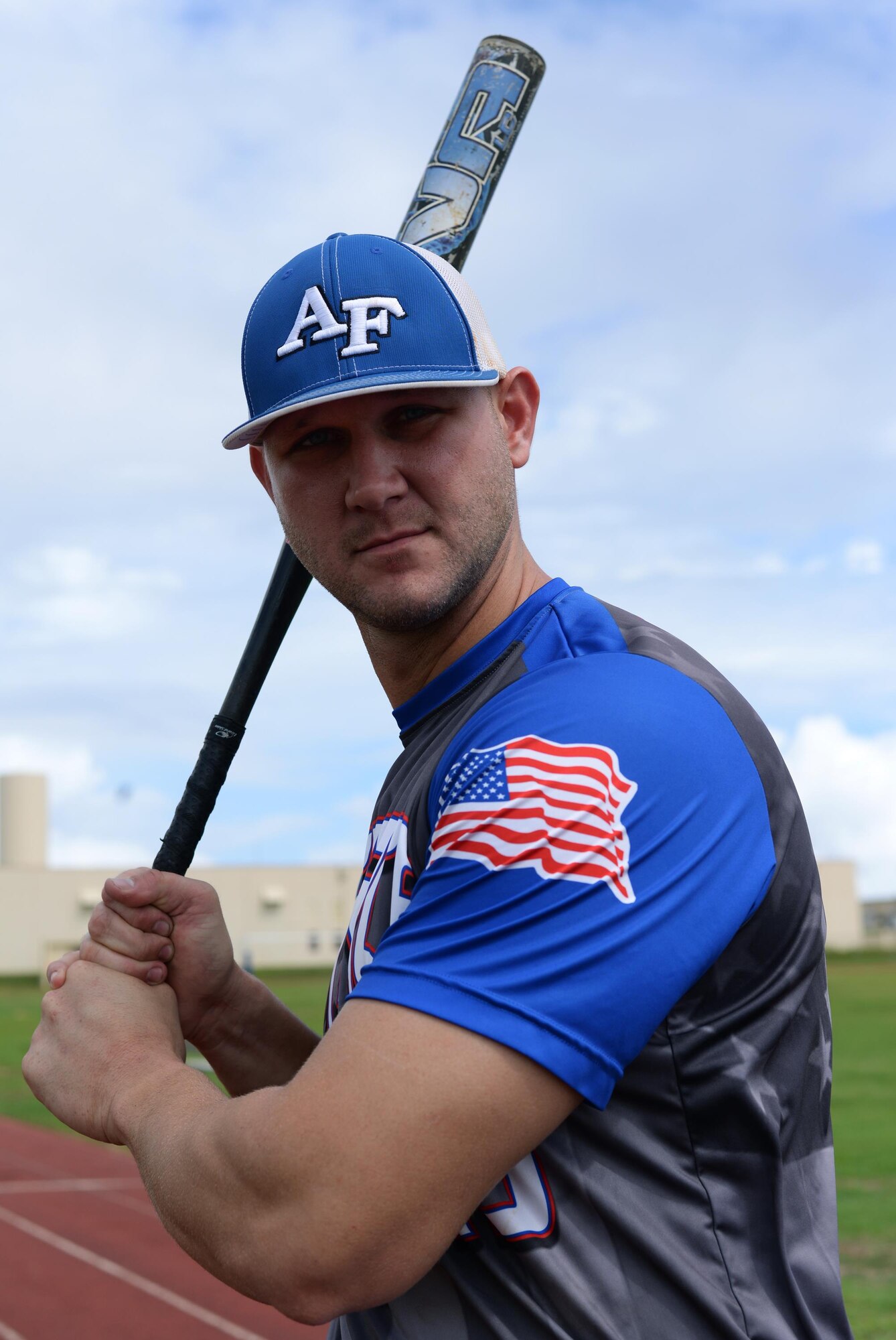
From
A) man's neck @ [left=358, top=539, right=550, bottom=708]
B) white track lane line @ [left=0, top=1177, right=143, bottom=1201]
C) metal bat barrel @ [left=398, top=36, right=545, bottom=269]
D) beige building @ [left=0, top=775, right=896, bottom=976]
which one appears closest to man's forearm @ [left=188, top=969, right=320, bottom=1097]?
man's neck @ [left=358, top=539, right=550, bottom=708]

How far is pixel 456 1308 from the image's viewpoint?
1.35 meters

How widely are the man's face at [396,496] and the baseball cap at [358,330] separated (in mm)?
34

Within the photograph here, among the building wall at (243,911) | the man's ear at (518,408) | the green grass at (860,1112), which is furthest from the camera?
the building wall at (243,911)

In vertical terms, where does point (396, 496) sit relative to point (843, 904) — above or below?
above

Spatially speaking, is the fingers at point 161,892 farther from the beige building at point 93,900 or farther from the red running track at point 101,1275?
the beige building at point 93,900

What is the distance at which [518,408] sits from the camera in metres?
1.78

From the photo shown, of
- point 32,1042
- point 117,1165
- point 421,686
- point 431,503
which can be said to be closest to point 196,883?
point 32,1042

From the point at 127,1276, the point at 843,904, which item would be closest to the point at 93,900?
the point at 843,904

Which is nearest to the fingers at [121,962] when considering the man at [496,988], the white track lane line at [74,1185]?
the man at [496,988]

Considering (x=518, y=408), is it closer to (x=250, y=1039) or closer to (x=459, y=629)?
(x=459, y=629)

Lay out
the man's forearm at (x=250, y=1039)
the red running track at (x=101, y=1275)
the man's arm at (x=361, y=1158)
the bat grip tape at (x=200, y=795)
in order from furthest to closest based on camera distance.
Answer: the red running track at (x=101, y=1275) < the bat grip tape at (x=200, y=795) < the man's forearm at (x=250, y=1039) < the man's arm at (x=361, y=1158)

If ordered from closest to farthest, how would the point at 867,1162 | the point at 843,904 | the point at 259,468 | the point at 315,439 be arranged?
the point at 315,439 → the point at 259,468 → the point at 867,1162 → the point at 843,904

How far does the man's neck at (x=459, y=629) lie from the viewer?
66.1 inches

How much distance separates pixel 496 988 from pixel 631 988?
0.13 metres
